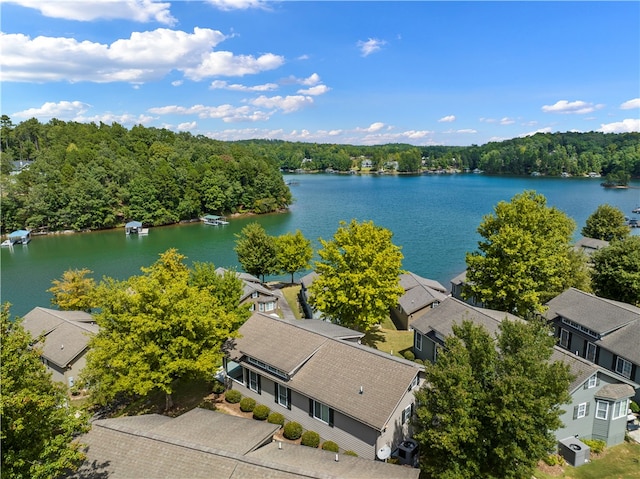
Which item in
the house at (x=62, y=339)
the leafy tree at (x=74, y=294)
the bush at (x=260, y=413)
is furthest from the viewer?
the leafy tree at (x=74, y=294)

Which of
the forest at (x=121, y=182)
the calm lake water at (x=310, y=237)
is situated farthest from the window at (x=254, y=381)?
the forest at (x=121, y=182)

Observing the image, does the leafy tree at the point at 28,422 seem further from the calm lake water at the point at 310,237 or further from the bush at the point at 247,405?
the calm lake water at the point at 310,237

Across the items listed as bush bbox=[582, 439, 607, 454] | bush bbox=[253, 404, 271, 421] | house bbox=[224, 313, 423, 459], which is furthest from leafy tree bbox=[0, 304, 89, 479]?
bush bbox=[582, 439, 607, 454]

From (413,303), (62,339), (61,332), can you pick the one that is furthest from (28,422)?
(413,303)

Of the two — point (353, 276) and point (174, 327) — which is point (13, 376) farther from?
point (353, 276)

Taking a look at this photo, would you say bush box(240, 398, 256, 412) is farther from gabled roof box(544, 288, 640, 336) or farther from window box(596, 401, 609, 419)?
gabled roof box(544, 288, 640, 336)

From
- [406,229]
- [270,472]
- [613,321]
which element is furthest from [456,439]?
[406,229]
